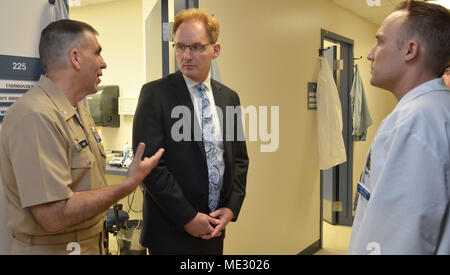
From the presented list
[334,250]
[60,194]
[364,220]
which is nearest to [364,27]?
[334,250]

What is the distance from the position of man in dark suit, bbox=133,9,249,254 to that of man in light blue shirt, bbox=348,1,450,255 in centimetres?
65

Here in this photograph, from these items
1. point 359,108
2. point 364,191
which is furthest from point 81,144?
point 359,108

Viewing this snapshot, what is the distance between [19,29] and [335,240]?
3.66m

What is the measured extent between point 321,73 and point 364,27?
1.62 m

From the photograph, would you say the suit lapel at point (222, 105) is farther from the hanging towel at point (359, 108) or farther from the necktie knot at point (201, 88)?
the hanging towel at point (359, 108)

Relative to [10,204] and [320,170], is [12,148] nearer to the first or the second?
[10,204]

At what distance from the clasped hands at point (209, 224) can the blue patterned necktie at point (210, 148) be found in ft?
0.15

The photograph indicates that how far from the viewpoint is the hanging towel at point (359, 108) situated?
13.6 feet

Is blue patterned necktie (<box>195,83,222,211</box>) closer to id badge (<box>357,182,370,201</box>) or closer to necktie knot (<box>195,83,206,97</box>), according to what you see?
necktie knot (<box>195,83,206,97</box>)

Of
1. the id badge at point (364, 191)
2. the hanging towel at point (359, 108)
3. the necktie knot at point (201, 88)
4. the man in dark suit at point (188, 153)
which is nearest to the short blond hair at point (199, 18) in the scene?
the man in dark suit at point (188, 153)

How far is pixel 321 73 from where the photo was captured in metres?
3.50

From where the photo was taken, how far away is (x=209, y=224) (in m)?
1.52

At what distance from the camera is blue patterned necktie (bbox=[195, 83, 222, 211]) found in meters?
1.57

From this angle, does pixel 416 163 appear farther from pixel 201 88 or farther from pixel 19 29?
pixel 19 29
